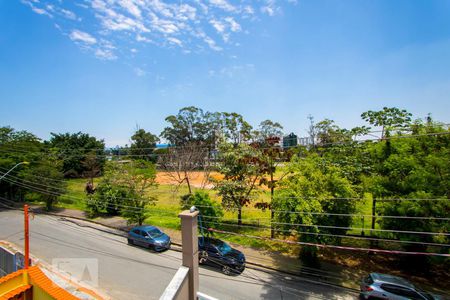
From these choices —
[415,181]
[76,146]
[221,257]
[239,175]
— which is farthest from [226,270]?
[76,146]

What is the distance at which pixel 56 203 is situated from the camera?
1045 inches

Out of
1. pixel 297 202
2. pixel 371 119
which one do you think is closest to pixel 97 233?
pixel 297 202

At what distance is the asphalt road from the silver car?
1.15m

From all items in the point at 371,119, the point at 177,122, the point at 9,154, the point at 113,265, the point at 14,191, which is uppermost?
the point at 177,122

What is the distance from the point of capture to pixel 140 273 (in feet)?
40.4

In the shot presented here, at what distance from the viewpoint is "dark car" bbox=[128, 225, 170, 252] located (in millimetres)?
14930

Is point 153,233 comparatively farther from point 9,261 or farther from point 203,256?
point 9,261

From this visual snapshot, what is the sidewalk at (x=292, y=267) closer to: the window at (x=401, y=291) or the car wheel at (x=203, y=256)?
the window at (x=401, y=291)

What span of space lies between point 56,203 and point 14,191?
20.9 ft

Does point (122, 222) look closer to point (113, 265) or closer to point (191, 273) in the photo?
point (113, 265)

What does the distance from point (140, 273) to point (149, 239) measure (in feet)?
9.33

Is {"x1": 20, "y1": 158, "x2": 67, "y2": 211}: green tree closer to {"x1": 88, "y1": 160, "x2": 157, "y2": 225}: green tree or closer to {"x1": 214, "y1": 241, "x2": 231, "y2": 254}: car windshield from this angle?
{"x1": 88, "y1": 160, "x2": 157, "y2": 225}: green tree

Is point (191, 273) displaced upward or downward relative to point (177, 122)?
downward

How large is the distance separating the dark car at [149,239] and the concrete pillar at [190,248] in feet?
38.1
